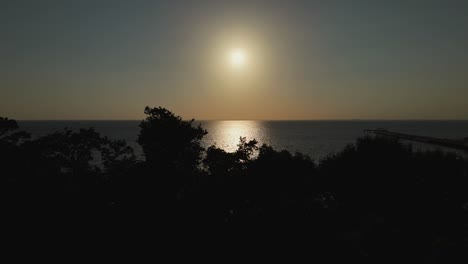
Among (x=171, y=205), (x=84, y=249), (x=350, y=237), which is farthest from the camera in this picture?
(x=171, y=205)

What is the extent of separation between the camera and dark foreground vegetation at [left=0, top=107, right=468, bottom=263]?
1866cm

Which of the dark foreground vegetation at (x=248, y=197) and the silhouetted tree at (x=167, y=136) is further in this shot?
the silhouetted tree at (x=167, y=136)

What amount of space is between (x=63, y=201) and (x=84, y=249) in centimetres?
412

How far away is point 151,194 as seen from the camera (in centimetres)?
2433

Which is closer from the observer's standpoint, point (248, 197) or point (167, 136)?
point (248, 197)

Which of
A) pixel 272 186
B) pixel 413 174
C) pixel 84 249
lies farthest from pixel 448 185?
pixel 84 249

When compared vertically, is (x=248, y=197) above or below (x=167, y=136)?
below

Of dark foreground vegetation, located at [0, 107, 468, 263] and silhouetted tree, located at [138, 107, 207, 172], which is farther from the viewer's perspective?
silhouetted tree, located at [138, 107, 207, 172]

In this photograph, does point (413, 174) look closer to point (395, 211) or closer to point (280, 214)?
point (395, 211)

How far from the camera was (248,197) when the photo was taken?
29312mm

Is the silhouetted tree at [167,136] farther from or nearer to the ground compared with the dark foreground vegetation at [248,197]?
farther from the ground

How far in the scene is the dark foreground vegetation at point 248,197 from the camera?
18.7m

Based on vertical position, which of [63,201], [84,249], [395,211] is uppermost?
[63,201]

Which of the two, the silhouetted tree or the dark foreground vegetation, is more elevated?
the silhouetted tree
